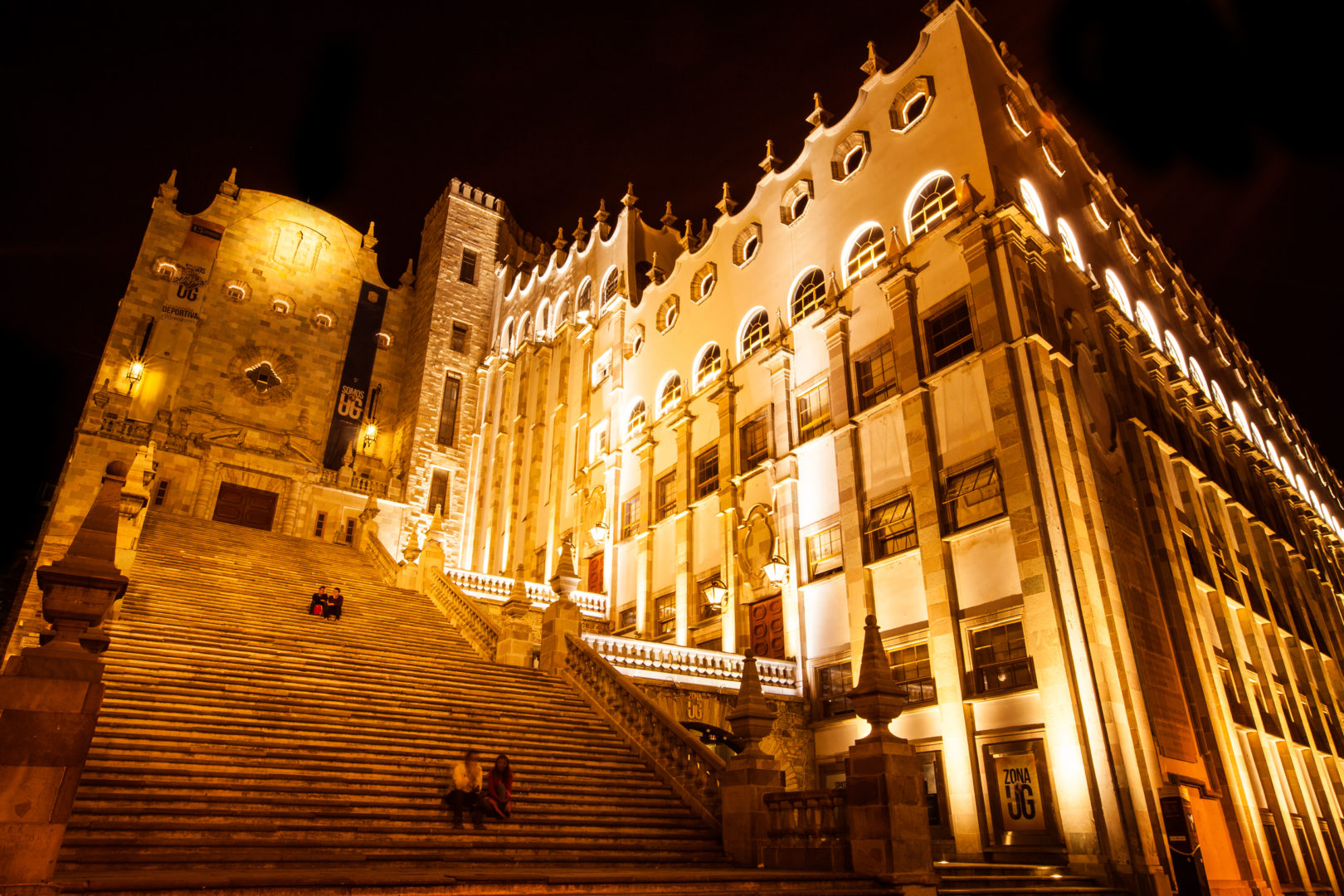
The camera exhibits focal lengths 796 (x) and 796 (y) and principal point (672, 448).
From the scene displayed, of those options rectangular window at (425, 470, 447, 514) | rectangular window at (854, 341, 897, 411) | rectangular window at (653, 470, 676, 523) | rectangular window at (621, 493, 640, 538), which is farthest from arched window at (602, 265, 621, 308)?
rectangular window at (854, 341, 897, 411)

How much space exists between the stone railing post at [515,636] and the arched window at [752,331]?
1337 centimetres

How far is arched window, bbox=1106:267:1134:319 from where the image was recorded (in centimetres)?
2555

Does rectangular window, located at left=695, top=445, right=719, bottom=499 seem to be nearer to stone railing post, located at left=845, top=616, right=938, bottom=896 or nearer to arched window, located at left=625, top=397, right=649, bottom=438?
arched window, located at left=625, top=397, right=649, bottom=438

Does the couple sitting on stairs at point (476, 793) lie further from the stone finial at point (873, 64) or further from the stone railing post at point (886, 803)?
the stone finial at point (873, 64)

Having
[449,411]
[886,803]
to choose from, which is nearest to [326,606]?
[886,803]

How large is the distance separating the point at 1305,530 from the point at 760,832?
1317 inches

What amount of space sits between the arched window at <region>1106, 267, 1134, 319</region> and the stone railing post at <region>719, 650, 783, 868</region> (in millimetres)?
20523

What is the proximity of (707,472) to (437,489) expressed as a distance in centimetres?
1886

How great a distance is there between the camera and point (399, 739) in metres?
11.2

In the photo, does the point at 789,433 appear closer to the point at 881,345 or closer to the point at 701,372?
the point at 881,345

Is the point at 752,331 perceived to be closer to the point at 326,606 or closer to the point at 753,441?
the point at 753,441

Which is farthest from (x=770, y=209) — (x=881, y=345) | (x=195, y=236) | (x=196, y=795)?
(x=195, y=236)

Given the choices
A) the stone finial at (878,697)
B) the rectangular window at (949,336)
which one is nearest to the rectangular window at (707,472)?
the rectangular window at (949,336)

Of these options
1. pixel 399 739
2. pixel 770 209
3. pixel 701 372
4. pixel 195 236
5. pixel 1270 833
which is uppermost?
pixel 195 236
